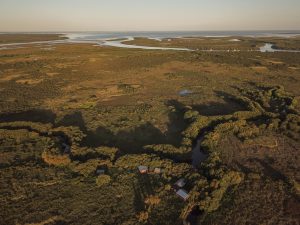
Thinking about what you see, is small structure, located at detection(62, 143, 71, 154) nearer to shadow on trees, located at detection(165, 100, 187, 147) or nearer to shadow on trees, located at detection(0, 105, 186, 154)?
shadow on trees, located at detection(0, 105, 186, 154)

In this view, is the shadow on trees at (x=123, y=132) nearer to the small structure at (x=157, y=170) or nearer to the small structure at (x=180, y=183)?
the small structure at (x=157, y=170)

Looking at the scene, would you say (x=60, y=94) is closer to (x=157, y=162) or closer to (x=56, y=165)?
(x=56, y=165)

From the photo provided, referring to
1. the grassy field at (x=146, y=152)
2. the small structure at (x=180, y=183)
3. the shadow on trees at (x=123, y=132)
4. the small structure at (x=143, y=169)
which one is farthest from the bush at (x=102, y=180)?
the small structure at (x=180, y=183)

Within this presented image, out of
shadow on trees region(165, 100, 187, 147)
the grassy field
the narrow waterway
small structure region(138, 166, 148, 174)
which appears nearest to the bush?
the grassy field

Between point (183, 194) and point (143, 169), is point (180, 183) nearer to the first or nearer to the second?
point (183, 194)

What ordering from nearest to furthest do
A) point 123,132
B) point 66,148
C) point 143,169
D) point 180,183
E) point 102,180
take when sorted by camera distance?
point 180,183 < point 102,180 < point 143,169 < point 66,148 < point 123,132

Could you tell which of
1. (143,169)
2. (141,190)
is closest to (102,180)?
(141,190)
